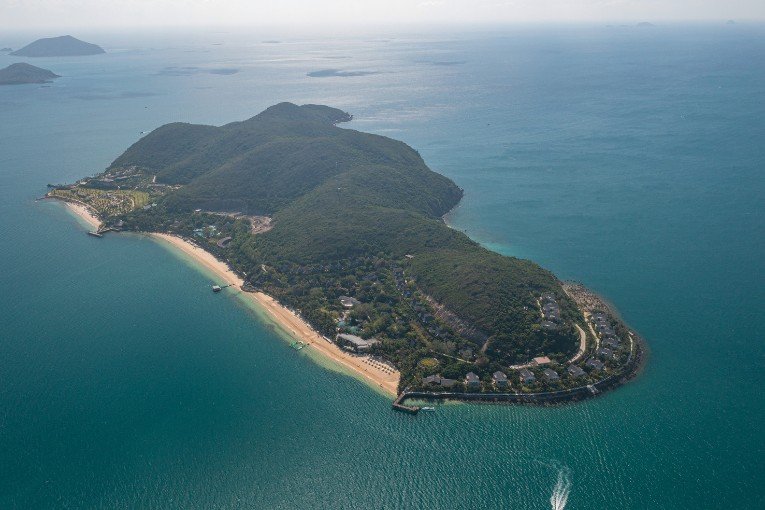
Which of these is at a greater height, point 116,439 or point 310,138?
point 310,138

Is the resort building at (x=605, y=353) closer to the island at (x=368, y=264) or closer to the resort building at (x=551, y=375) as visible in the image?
the island at (x=368, y=264)

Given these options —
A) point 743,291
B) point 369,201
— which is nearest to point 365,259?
point 369,201

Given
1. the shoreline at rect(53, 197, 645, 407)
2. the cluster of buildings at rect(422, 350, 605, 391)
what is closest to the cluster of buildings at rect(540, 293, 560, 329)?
the shoreline at rect(53, 197, 645, 407)

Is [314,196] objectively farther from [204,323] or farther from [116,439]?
[116,439]

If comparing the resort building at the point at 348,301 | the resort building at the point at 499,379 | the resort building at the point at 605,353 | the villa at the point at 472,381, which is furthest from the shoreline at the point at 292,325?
the resort building at the point at 605,353

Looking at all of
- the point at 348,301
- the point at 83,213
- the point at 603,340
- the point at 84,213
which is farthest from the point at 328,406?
the point at 83,213

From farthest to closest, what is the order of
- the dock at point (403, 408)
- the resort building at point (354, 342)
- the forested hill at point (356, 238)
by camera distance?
the forested hill at point (356, 238), the resort building at point (354, 342), the dock at point (403, 408)
